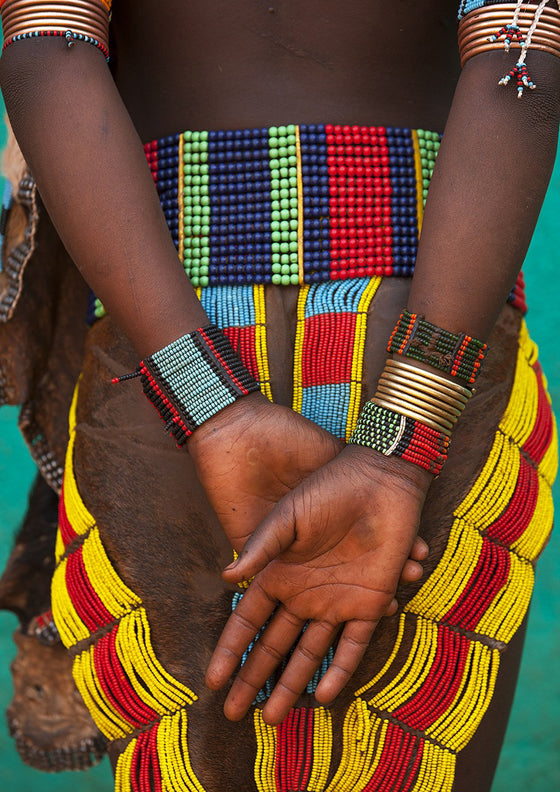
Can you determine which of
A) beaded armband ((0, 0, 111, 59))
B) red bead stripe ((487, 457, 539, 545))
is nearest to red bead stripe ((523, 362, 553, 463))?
red bead stripe ((487, 457, 539, 545))

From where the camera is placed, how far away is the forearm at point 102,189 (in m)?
1.30

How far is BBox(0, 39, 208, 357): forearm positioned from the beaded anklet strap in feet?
0.82

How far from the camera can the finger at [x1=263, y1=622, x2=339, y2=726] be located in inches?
49.6

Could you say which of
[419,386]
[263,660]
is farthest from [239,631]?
[419,386]

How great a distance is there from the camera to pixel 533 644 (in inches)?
111

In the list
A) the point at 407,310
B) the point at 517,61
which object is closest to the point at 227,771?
the point at 407,310

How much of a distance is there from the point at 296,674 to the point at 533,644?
173 cm

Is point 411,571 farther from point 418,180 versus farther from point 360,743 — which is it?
point 418,180

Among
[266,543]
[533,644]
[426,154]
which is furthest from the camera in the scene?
[533,644]

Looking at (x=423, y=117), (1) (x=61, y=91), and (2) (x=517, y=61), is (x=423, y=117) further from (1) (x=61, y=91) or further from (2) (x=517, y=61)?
(1) (x=61, y=91)

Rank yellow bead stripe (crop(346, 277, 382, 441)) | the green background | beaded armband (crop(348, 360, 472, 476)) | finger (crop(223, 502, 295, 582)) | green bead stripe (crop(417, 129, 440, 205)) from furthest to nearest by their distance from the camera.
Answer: the green background, green bead stripe (crop(417, 129, 440, 205)), yellow bead stripe (crop(346, 277, 382, 441)), beaded armband (crop(348, 360, 472, 476)), finger (crop(223, 502, 295, 582))

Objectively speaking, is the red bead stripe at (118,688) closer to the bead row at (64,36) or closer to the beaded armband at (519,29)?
the bead row at (64,36)

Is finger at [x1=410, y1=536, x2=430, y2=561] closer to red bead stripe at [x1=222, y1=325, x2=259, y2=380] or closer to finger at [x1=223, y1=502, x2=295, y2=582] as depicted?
finger at [x1=223, y1=502, x2=295, y2=582]

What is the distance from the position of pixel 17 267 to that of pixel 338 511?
80cm
